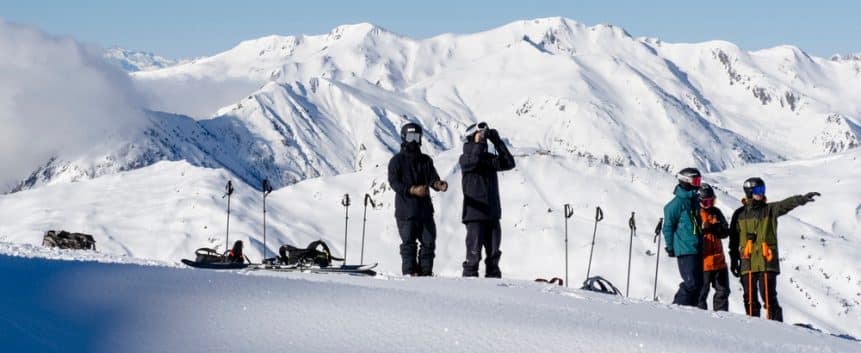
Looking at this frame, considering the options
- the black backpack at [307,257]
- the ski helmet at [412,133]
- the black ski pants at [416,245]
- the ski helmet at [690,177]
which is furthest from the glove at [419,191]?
the ski helmet at [690,177]

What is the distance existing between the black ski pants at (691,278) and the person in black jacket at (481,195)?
84.8 inches

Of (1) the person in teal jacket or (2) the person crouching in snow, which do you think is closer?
(1) the person in teal jacket

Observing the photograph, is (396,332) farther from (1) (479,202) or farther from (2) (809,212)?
(2) (809,212)

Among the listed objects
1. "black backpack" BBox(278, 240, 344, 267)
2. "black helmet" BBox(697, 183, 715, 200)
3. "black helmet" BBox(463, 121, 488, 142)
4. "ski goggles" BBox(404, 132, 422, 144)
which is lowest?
"black backpack" BBox(278, 240, 344, 267)

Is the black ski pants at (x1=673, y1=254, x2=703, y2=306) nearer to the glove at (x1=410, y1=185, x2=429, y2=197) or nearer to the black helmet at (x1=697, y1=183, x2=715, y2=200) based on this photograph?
the black helmet at (x1=697, y1=183, x2=715, y2=200)

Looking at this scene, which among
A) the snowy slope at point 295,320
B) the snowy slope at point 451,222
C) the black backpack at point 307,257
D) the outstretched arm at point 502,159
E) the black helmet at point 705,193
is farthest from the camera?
the snowy slope at point 451,222

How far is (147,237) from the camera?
2493 inches

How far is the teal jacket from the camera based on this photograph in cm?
1240

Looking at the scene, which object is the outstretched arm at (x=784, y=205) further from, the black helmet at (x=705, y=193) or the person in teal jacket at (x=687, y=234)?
the person in teal jacket at (x=687, y=234)

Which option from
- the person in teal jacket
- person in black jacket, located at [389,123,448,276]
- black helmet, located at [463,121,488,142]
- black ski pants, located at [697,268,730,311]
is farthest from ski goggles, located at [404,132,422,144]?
black ski pants, located at [697,268,730,311]

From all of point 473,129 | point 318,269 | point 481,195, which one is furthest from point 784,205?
point 318,269

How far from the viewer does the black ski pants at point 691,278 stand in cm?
1245

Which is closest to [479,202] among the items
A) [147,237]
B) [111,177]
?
[147,237]

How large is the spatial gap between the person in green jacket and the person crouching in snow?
0.77ft
